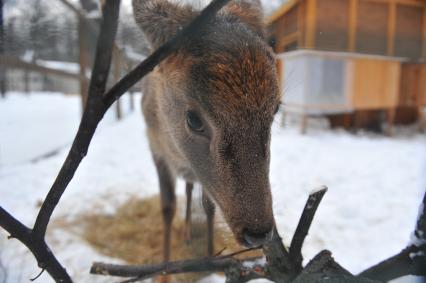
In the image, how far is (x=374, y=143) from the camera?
6.63 meters

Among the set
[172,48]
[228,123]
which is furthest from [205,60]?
[172,48]

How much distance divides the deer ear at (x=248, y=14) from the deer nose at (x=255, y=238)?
2.82 feet

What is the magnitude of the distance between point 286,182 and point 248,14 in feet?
7.72

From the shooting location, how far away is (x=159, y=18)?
1.46m

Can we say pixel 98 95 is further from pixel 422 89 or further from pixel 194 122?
pixel 422 89

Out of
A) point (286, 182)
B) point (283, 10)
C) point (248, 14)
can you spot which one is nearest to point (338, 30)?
point (283, 10)

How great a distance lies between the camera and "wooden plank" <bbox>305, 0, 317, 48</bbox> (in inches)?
75.4

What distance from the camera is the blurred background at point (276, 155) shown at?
6.41ft

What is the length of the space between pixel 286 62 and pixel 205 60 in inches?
42.2

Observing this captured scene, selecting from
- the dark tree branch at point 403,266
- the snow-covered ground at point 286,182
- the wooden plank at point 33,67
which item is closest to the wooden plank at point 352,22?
the snow-covered ground at point 286,182

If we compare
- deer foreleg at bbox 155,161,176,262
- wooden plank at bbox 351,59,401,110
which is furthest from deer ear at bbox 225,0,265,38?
wooden plank at bbox 351,59,401,110

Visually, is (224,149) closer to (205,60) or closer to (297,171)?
(205,60)

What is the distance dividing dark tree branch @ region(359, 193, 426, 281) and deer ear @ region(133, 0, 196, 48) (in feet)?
3.67

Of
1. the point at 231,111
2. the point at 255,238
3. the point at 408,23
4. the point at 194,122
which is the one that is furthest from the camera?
the point at 408,23
